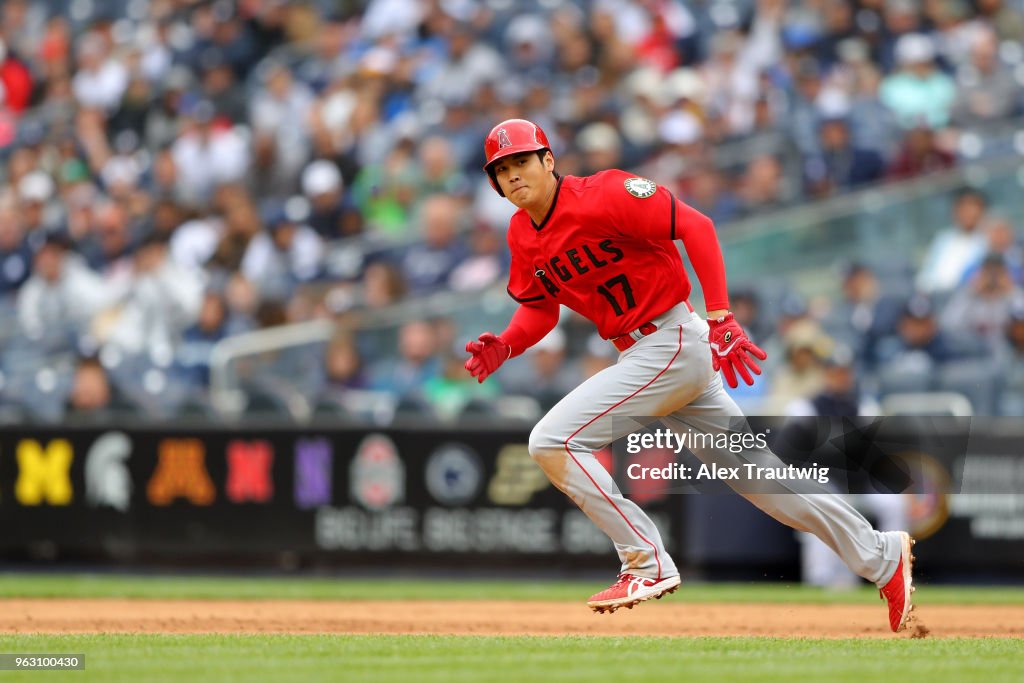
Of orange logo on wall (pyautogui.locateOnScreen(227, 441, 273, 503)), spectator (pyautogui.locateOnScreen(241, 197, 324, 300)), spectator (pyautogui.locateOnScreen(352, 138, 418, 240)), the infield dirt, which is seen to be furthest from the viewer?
spectator (pyautogui.locateOnScreen(352, 138, 418, 240))

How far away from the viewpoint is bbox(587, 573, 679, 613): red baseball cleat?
270 inches

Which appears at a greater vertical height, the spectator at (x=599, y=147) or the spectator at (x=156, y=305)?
the spectator at (x=599, y=147)

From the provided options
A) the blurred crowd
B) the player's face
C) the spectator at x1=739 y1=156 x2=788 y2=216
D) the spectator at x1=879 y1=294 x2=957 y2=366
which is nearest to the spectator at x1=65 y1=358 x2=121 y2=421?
the blurred crowd

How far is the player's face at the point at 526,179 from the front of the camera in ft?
22.8

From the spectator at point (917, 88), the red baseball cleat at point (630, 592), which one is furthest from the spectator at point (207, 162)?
the red baseball cleat at point (630, 592)

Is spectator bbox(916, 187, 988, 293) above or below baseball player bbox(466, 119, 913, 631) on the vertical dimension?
above

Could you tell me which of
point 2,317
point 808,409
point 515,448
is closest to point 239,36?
point 2,317

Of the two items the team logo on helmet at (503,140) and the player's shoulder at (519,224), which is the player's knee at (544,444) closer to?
the player's shoulder at (519,224)

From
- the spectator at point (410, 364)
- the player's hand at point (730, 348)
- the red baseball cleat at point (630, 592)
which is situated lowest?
the red baseball cleat at point (630, 592)

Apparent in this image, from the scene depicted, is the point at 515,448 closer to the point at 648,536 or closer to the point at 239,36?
the point at 648,536

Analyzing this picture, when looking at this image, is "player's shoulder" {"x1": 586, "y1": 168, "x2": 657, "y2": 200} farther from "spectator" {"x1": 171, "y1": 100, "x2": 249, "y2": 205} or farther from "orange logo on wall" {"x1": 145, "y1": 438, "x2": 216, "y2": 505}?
"spectator" {"x1": 171, "y1": 100, "x2": 249, "y2": 205}

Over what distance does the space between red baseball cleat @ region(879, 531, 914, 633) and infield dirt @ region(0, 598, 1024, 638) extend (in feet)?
0.71

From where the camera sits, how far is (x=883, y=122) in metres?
13.5

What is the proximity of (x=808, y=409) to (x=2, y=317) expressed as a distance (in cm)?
759
